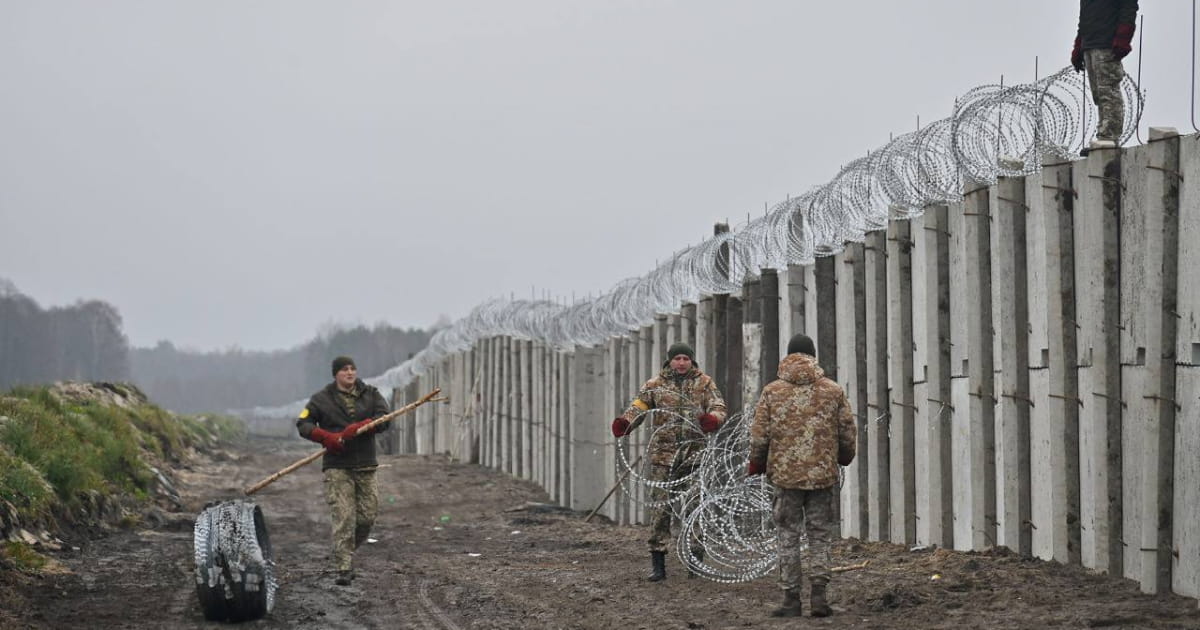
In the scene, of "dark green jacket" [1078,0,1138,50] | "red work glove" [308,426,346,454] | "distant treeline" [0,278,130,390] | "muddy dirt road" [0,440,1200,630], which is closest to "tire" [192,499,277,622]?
"muddy dirt road" [0,440,1200,630]

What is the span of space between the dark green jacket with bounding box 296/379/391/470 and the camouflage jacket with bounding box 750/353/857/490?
154 inches

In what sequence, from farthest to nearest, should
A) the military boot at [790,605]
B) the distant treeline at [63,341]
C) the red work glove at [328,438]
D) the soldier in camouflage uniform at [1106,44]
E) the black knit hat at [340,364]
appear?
the distant treeline at [63,341], the black knit hat at [340,364], the red work glove at [328,438], the soldier in camouflage uniform at [1106,44], the military boot at [790,605]

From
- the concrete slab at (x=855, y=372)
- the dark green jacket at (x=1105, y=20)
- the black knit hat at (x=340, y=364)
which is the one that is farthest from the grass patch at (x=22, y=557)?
the dark green jacket at (x=1105, y=20)

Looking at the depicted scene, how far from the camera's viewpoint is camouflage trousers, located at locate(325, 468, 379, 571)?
11383 mm

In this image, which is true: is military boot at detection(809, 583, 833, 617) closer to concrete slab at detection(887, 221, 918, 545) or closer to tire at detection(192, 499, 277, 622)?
concrete slab at detection(887, 221, 918, 545)

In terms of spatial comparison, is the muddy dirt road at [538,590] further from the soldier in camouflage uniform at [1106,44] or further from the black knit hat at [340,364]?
the soldier in camouflage uniform at [1106,44]

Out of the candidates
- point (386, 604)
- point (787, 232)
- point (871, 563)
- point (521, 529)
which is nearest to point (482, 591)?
point (386, 604)

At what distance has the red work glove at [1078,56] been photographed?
9172 millimetres

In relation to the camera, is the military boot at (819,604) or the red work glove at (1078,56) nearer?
the military boot at (819,604)

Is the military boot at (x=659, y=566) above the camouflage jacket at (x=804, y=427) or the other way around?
the other way around

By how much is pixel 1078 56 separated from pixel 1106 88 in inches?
13.8

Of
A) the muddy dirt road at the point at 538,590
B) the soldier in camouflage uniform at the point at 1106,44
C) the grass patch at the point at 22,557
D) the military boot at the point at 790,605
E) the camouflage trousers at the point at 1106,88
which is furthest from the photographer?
the grass patch at the point at 22,557

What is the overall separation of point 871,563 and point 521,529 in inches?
278

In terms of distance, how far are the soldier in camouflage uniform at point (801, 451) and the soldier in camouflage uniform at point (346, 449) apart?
3958mm
